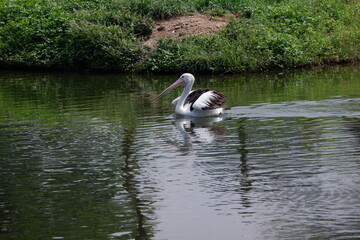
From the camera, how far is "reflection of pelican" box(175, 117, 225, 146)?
1030cm

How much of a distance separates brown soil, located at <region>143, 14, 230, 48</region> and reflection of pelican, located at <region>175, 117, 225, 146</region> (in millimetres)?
7835

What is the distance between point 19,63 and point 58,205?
14.0 meters

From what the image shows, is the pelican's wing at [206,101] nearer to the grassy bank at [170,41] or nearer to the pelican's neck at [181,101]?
the pelican's neck at [181,101]

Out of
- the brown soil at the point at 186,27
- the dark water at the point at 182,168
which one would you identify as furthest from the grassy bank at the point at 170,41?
the dark water at the point at 182,168

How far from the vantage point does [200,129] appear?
1115cm

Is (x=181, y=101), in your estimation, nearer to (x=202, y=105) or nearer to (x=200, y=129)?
(x=202, y=105)

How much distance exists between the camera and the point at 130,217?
6793 millimetres

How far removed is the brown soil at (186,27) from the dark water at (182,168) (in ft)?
17.7

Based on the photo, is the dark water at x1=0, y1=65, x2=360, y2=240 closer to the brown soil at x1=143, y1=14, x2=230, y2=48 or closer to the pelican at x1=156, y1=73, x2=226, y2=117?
the pelican at x1=156, y1=73, x2=226, y2=117

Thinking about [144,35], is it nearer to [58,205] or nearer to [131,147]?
[131,147]

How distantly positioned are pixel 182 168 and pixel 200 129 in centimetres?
272

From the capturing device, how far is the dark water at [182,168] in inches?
257

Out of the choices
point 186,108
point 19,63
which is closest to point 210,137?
point 186,108

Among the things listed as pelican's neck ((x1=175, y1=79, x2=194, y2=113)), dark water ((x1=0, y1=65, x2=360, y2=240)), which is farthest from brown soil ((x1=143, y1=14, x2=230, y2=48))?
pelican's neck ((x1=175, y1=79, x2=194, y2=113))
